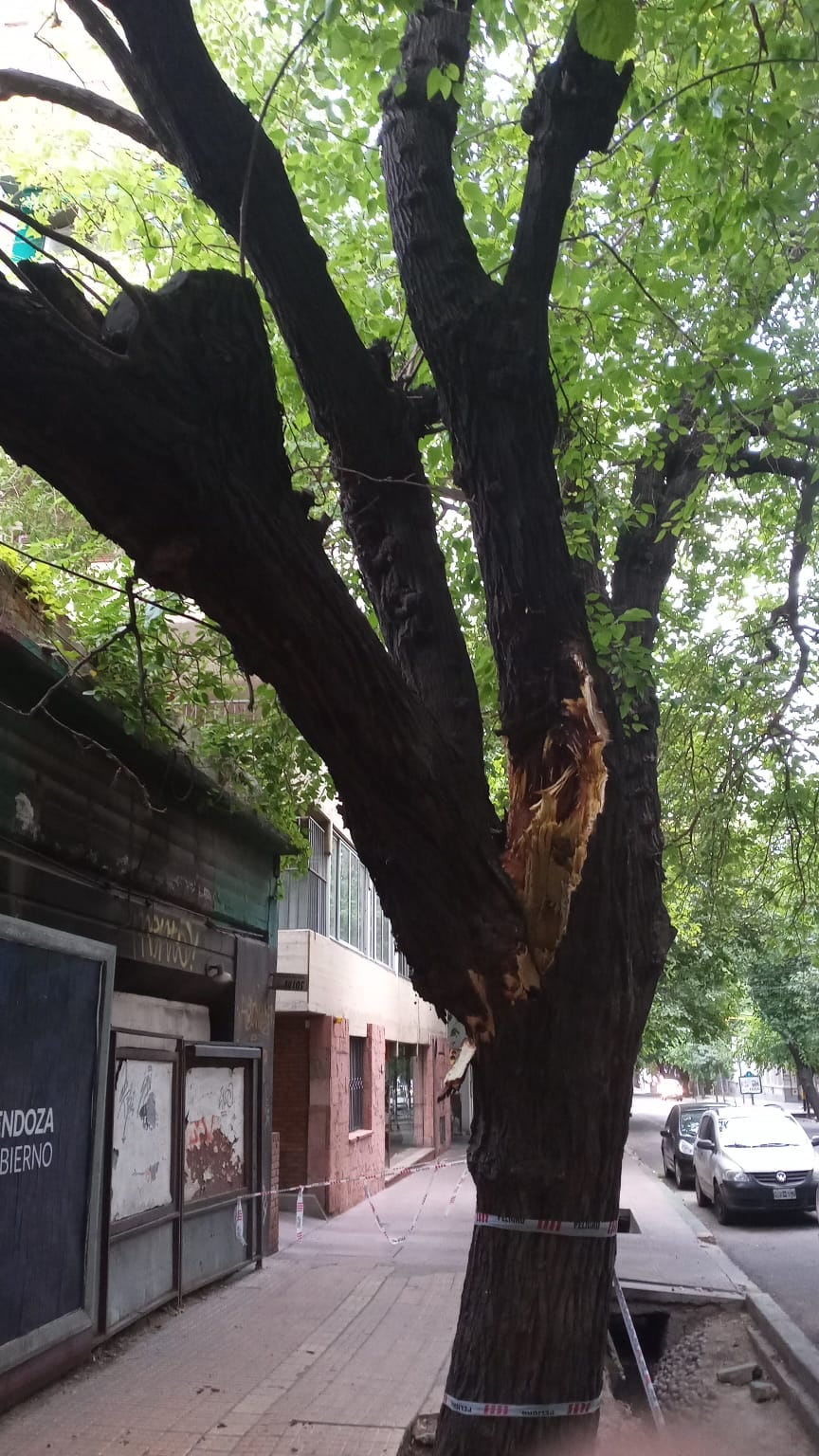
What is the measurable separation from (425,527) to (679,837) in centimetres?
575

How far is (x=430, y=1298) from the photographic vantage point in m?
9.16

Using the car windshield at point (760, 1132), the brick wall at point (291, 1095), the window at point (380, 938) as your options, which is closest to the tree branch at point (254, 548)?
the brick wall at point (291, 1095)

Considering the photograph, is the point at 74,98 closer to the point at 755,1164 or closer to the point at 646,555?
the point at 646,555

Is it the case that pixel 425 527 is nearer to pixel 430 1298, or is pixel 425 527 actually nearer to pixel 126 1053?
pixel 126 1053

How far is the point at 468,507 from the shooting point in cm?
455

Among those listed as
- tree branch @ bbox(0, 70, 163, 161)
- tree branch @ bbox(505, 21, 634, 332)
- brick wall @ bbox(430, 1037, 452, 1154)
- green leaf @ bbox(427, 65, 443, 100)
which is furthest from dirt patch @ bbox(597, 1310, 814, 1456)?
brick wall @ bbox(430, 1037, 452, 1154)

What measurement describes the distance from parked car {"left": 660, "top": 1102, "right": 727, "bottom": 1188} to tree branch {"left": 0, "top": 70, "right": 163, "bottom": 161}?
18.9m

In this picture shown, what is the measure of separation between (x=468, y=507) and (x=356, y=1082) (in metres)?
14.5

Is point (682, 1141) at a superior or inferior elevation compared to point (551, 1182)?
A: inferior

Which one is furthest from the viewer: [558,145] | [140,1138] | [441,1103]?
[441,1103]

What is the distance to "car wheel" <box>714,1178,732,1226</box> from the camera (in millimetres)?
16047

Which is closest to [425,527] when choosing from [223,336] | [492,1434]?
[223,336]

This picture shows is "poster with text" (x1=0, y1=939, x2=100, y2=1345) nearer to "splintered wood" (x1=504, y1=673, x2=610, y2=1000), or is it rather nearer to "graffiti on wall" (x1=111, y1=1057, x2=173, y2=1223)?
"graffiti on wall" (x1=111, y1=1057, x2=173, y2=1223)

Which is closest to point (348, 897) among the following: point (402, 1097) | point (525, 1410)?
point (402, 1097)
